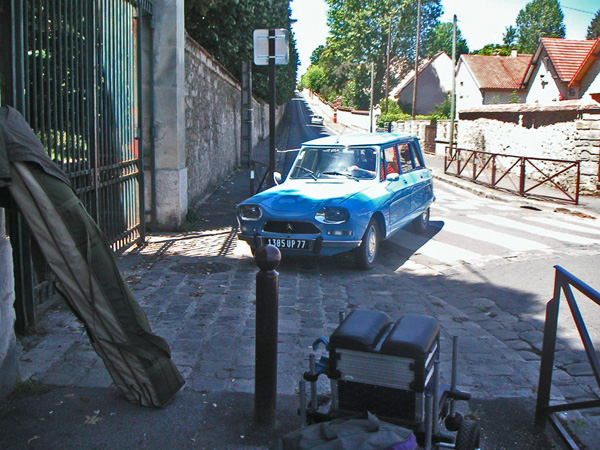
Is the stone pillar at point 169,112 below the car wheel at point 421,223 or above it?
above

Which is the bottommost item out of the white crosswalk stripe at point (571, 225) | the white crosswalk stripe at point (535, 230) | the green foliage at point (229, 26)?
the white crosswalk stripe at point (571, 225)

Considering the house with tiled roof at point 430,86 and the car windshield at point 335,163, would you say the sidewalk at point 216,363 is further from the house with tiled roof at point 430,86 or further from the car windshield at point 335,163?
the house with tiled roof at point 430,86

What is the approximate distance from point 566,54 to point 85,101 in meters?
39.3

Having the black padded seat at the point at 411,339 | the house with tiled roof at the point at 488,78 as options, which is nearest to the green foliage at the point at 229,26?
the black padded seat at the point at 411,339

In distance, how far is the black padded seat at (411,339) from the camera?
2986 millimetres

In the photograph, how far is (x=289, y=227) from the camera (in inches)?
292

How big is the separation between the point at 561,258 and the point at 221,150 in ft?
32.4

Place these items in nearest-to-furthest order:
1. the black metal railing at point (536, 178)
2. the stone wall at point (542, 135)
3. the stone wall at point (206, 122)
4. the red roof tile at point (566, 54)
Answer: the stone wall at point (206, 122) → the black metal railing at point (536, 178) → the stone wall at point (542, 135) → the red roof tile at point (566, 54)

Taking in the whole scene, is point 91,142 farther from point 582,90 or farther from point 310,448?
point 582,90

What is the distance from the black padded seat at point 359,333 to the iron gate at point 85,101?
1.83 meters

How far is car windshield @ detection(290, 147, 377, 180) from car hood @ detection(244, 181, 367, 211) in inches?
10.6

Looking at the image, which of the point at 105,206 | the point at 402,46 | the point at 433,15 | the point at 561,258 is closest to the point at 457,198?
the point at 561,258

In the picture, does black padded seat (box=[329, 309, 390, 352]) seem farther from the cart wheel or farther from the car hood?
the car hood

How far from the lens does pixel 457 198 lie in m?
16.3
